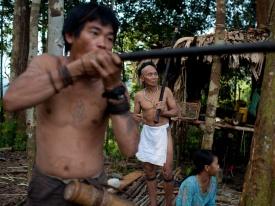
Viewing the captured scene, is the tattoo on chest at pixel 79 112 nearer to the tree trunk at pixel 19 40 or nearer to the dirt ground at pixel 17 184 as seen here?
the dirt ground at pixel 17 184

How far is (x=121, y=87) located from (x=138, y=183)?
4833mm

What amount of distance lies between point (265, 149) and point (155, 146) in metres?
1.73

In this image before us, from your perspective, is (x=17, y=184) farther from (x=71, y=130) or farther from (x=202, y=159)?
(x=71, y=130)

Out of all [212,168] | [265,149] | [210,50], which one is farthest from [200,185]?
[210,50]

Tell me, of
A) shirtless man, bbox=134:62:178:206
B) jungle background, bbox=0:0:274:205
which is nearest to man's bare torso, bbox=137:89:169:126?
shirtless man, bbox=134:62:178:206

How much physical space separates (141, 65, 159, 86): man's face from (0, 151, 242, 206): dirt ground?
2051mm

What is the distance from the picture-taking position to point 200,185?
4.59m

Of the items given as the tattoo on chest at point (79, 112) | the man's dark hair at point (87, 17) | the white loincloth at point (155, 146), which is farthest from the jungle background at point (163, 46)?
the man's dark hair at point (87, 17)

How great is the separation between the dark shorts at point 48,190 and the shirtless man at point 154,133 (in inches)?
138

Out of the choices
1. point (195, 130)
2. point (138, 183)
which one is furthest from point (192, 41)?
point (195, 130)

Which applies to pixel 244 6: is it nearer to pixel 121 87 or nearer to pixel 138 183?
pixel 138 183

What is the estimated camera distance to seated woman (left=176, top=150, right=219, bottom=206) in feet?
14.8

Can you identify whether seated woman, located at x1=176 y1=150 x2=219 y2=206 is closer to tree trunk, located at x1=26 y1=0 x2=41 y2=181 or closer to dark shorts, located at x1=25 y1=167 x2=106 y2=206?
tree trunk, located at x1=26 y1=0 x2=41 y2=181

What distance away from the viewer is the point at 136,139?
7.61 feet
